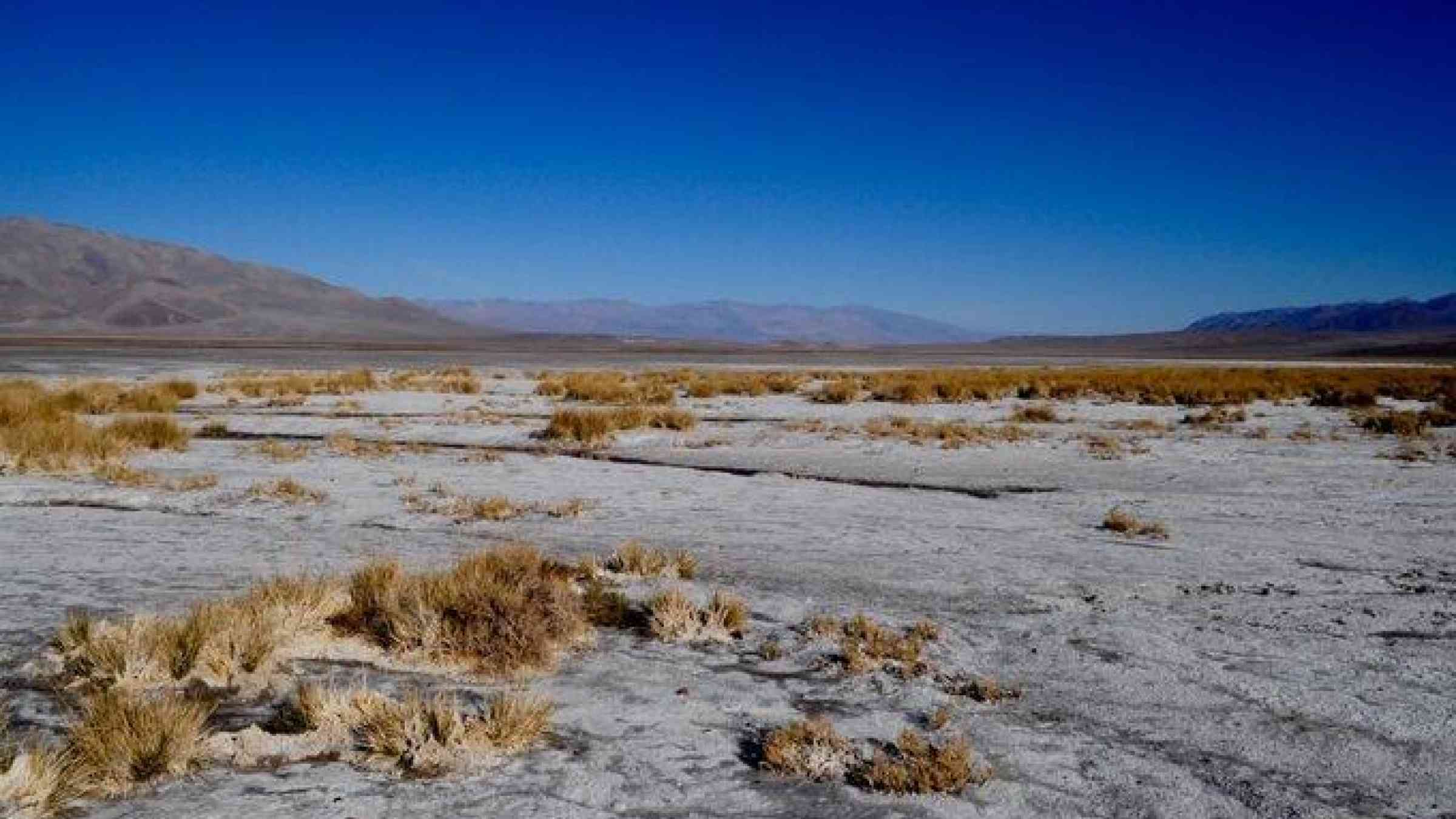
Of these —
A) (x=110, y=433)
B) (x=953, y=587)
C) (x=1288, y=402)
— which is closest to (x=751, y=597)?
(x=953, y=587)

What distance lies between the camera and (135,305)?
555 feet

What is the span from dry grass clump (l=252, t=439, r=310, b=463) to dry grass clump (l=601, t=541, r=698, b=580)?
8434mm

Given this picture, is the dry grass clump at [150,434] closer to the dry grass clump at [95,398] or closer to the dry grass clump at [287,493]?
the dry grass clump at [95,398]

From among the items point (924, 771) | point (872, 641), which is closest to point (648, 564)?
point (872, 641)

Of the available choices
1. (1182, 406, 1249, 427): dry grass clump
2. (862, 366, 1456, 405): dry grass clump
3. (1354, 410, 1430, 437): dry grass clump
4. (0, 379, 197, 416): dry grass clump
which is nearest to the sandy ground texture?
(1354, 410, 1430, 437): dry grass clump

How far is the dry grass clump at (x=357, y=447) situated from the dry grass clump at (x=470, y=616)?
9.08 m

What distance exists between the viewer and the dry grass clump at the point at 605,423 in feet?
59.8

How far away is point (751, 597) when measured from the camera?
765 centimetres

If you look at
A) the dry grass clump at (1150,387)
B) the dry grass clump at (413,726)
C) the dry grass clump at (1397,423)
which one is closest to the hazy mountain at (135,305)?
the dry grass clump at (1150,387)

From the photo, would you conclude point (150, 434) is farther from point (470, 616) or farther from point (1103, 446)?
point (1103, 446)

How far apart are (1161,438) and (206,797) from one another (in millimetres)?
17707

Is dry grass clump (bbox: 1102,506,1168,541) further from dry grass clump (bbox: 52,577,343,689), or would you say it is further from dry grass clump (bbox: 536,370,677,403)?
dry grass clump (bbox: 536,370,677,403)

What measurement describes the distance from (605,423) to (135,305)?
17952 cm

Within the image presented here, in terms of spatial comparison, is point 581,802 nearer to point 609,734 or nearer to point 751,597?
point 609,734
